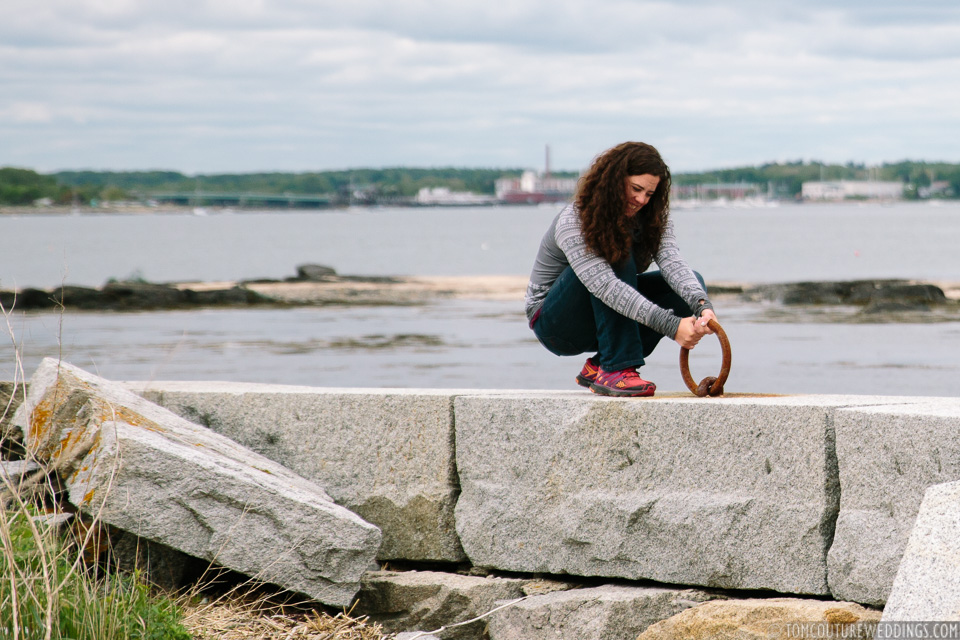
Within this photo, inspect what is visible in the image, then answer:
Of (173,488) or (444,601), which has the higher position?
(173,488)

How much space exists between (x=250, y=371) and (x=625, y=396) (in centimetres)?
1095

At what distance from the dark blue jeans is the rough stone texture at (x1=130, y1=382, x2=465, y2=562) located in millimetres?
544

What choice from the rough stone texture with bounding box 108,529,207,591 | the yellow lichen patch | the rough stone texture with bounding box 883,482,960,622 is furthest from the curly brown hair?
the rough stone texture with bounding box 108,529,207,591

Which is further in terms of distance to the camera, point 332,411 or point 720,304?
point 720,304

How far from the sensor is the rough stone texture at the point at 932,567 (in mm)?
2965

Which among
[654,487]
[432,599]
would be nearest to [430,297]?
[432,599]

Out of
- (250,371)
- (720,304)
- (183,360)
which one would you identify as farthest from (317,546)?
(720,304)

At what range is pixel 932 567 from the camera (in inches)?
120

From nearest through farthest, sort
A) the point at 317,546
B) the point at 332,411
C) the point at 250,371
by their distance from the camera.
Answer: the point at 317,546 < the point at 332,411 < the point at 250,371

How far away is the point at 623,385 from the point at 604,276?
1.47 ft

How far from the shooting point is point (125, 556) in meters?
4.44

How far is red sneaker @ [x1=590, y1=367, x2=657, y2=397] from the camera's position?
4371 mm

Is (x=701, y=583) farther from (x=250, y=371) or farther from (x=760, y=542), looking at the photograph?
(x=250, y=371)

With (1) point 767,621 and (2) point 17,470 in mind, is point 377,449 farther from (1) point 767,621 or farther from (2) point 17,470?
(1) point 767,621
